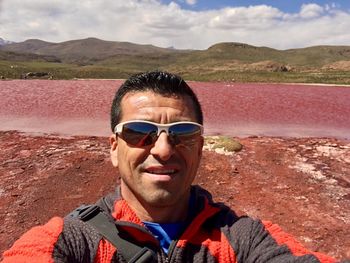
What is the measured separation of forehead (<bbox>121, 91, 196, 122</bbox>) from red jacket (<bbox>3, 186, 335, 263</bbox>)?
0.62 m

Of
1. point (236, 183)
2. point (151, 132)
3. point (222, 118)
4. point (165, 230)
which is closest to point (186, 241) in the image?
point (165, 230)

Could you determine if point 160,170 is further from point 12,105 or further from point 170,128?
point 12,105

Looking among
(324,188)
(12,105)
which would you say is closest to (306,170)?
(324,188)

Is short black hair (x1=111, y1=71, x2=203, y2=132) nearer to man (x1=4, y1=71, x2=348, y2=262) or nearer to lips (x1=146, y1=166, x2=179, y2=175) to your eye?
man (x1=4, y1=71, x2=348, y2=262)

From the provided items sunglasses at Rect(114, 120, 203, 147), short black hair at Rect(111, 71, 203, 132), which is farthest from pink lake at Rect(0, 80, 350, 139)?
sunglasses at Rect(114, 120, 203, 147)

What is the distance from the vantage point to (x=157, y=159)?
2.63 m

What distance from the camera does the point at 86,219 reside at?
2.55 metres

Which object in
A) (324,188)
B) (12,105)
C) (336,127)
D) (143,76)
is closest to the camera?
(143,76)

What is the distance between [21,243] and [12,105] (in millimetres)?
33048

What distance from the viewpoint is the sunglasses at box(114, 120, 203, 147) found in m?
A: 2.68

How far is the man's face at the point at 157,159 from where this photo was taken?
258 centimetres

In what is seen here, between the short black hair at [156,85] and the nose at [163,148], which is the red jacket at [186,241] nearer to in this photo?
the nose at [163,148]

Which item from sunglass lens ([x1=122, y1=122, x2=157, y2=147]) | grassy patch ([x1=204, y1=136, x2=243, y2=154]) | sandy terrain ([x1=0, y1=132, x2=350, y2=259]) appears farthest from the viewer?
grassy patch ([x1=204, y1=136, x2=243, y2=154])

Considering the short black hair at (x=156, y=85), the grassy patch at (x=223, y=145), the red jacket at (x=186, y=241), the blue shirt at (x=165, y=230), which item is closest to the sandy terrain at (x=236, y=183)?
the grassy patch at (x=223, y=145)
